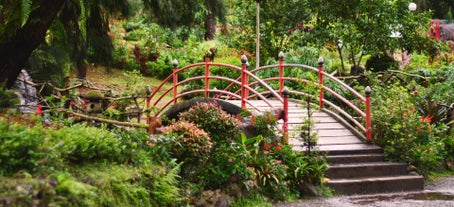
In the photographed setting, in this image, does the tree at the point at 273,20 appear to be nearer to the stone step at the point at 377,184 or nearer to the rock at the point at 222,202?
the stone step at the point at 377,184

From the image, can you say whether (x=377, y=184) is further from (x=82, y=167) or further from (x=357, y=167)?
(x=82, y=167)

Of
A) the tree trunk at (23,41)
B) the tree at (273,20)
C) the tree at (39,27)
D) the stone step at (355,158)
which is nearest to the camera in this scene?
the tree at (39,27)

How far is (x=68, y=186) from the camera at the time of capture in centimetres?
573

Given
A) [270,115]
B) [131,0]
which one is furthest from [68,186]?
[131,0]

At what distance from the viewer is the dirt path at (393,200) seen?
9.56 m

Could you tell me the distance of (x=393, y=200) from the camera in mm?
9898

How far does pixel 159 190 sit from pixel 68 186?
6.92ft

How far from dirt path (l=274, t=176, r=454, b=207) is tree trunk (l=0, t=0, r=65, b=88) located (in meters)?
3.92

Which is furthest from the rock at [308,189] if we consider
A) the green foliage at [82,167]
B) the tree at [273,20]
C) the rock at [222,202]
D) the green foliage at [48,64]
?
the tree at [273,20]

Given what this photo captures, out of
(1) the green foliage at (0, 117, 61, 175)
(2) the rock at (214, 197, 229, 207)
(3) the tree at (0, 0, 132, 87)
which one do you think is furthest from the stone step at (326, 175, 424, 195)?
(1) the green foliage at (0, 117, 61, 175)

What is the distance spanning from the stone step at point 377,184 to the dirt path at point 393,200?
19 cm

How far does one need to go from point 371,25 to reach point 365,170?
6.95 m

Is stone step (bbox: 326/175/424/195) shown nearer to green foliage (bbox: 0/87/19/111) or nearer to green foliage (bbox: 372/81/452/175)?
green foliage (bbox: 372/81/452/175)

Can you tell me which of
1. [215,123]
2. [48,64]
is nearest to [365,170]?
[215,123]
